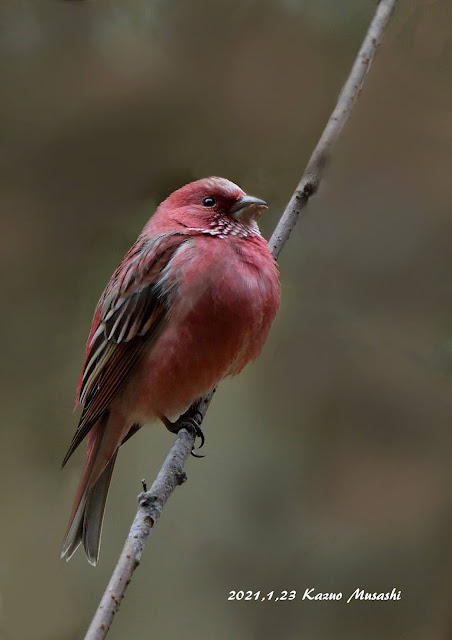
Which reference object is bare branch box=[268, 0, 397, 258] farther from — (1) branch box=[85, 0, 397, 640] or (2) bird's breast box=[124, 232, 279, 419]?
(2) bird's breast box=[124, 232, 279, 419]

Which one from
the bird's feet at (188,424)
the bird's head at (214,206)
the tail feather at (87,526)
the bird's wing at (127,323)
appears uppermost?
the bird's head at (214,206)

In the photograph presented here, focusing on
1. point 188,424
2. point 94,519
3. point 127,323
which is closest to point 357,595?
point 188,424

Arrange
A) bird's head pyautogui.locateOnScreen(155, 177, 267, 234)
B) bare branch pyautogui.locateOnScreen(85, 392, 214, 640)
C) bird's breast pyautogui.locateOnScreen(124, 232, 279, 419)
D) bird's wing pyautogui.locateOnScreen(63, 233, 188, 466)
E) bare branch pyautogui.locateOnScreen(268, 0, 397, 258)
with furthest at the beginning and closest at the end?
bird's head pyautogui.locateOnScreen(155, 177, 267, 234)
bird's wing pyautogui.locateOnScreen(63, 233, 188, 466)
bird's breast pyautogui.locateOnScreen(124, 232, 279, 419)
bare branch pyautogui.locateOnScreen(268, 0, 397, 258)
bare branch pyautogui.locateOnScreen(85, 392, 214, 640)

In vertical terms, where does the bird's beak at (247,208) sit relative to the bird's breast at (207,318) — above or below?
above

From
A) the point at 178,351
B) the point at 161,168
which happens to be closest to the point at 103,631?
the point at 178,351

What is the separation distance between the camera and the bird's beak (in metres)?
4.15

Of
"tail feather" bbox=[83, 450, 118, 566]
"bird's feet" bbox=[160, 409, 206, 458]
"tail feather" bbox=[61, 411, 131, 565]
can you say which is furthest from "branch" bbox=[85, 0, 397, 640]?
"tail feather" bbox=[83, 450, 118, 566]

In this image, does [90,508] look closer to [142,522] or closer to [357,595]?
[357,595]

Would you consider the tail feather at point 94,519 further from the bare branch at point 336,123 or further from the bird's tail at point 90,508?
the bare branch at point 336,123

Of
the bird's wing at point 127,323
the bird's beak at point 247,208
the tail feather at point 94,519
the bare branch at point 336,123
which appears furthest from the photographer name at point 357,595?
the bird's beak at point 247,208

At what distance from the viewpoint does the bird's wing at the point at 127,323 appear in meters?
4.09

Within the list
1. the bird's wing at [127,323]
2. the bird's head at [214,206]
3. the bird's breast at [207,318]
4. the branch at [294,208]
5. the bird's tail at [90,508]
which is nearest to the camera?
the branch at [294,208]

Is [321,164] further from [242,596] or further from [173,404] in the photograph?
[242,596]

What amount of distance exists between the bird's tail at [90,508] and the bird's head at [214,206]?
1.09 m
